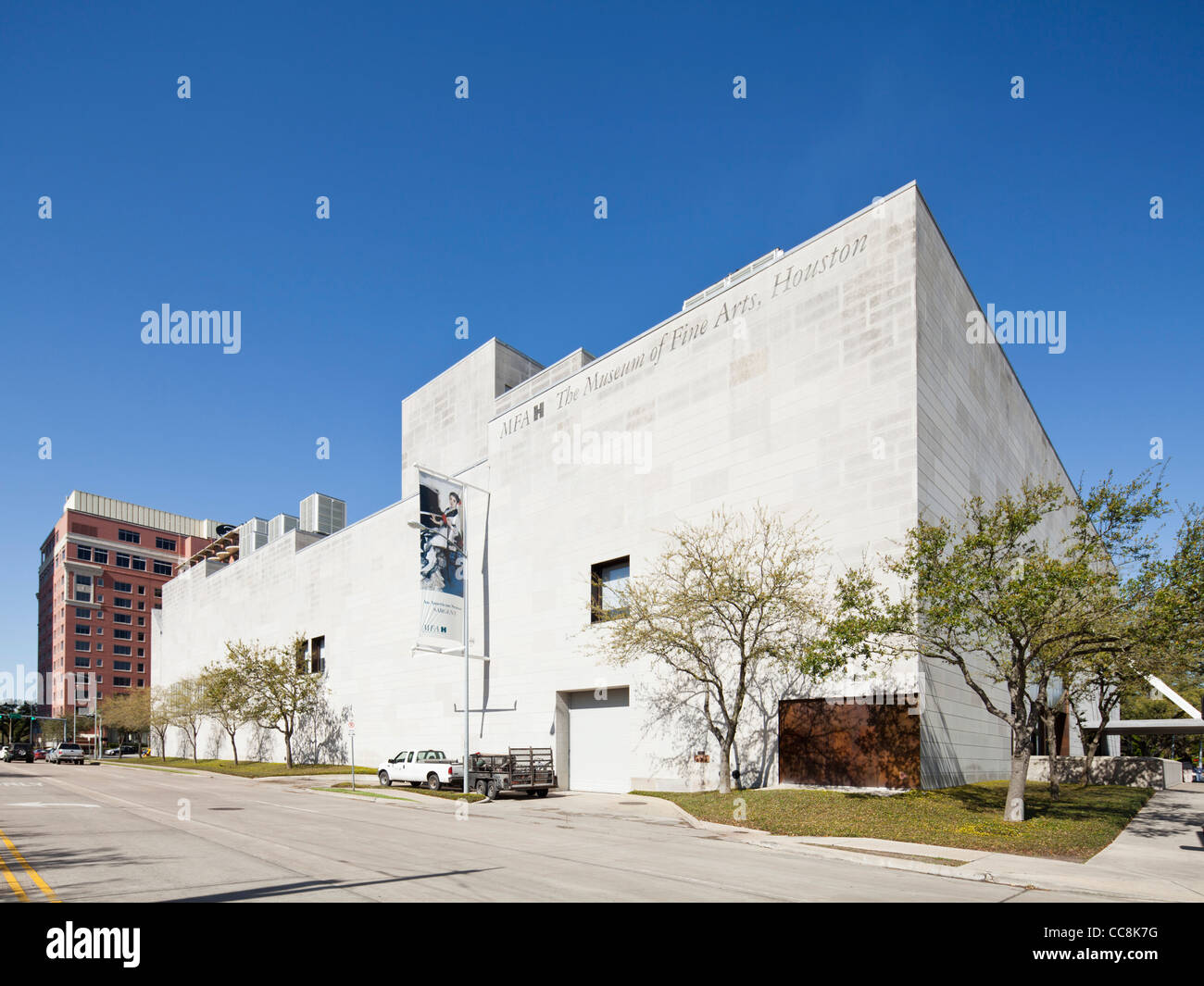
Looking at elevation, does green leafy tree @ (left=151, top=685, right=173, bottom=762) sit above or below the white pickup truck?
below

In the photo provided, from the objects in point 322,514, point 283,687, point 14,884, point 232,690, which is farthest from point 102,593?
point 14,884

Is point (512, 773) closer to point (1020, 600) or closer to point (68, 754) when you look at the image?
point (1020, 600)

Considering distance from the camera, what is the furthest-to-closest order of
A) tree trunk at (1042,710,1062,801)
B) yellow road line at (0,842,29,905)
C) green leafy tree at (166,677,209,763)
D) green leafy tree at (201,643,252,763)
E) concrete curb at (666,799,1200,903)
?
green leafy tree at (166,677,209,763), green leafy tree at (201,643,252,763), tree trunk at (1042,710,1062,801), concrete curb at (666,799,1200,903), yellow road line at (0,842,29,905)

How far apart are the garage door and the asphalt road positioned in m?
10.0

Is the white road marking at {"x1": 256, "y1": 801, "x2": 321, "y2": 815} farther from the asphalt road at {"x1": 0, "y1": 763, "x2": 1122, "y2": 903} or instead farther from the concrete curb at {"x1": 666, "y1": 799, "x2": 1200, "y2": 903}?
the concrete curb at {"x1": 666, "y1": 799, "x2": 1200, "y2": 903}

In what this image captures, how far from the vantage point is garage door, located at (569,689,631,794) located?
34656 millimetres

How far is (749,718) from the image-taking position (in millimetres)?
29125

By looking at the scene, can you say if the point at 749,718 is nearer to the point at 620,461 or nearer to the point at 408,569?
the point at 620,461

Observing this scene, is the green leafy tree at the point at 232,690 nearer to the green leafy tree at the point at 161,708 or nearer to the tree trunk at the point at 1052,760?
the green leafy tree at the point at 161,708

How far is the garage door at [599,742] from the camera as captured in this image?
114ft

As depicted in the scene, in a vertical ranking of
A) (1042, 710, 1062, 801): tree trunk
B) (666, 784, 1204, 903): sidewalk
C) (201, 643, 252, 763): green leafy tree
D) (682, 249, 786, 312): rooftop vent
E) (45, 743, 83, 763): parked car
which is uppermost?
(682, 249, 786, 312): rooftop vent

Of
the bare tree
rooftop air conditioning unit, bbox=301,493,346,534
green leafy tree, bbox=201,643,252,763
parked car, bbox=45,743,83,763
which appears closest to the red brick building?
the bare tree

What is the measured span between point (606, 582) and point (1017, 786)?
64.6 feet

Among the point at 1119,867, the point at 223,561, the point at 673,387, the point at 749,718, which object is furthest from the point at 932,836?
the point at 223,561
